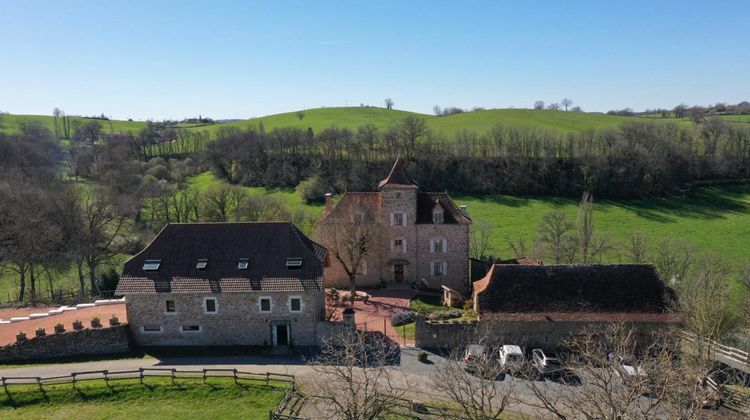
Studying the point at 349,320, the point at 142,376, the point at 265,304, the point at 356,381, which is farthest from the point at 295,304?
the point at 356,381

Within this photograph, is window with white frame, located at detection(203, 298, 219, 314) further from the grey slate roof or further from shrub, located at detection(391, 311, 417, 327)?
shrub, located at detection(391, 311, 417, 327)

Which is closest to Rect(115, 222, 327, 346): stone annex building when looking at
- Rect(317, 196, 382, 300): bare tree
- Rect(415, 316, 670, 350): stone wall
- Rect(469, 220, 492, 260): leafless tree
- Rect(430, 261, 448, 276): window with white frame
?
Rect(415, 316, 670, 350): stone wall

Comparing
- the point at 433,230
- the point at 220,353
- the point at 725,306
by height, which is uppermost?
the point at 433,230

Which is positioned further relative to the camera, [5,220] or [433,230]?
[5,220]

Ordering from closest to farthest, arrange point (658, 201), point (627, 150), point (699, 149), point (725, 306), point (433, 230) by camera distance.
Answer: point (725, 306) < point (433, 230) < point (658, 201) < point (627, 150) < point (699, 149)

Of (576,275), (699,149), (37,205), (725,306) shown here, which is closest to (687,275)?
(725,306)

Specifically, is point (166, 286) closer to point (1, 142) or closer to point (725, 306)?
point (725, 306)

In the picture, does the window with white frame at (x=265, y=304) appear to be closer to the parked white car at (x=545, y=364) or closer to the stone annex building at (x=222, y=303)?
the stone annex building at (x=222, y=303)
